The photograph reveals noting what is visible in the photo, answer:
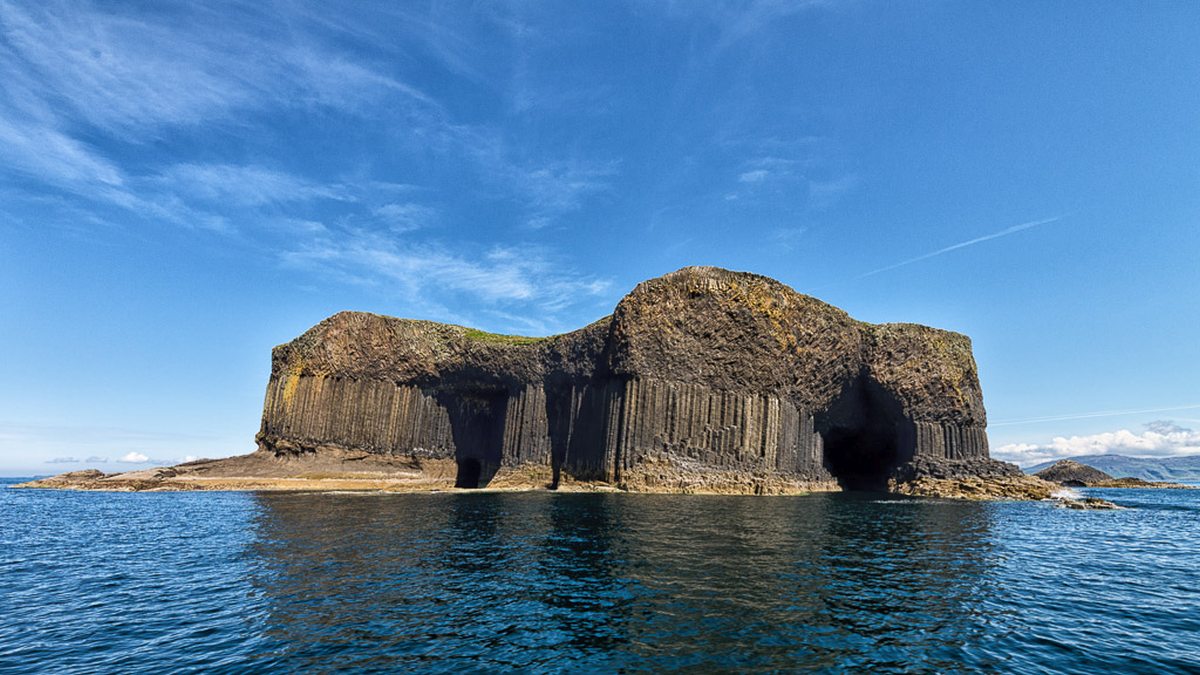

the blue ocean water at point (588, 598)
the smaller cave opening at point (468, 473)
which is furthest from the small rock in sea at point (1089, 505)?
the smaller cave opening at point (468, 473)

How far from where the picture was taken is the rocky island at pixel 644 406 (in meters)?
57.5

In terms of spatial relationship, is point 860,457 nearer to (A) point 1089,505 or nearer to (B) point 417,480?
(A) point 1089,505

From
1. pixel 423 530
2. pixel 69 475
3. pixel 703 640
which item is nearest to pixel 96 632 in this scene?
pixel 703 640

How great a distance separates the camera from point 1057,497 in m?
58.6

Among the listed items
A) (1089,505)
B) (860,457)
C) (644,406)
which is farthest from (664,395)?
(860,457)

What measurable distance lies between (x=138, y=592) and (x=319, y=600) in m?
5.71

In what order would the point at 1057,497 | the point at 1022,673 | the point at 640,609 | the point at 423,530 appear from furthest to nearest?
the point at 1057,497 < the point at 423,530 < the point at 640,609 < the point at 1022,673

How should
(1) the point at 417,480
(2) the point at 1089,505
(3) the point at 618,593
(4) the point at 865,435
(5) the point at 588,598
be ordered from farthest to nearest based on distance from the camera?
1. (4) the point at 865,435
2. (1) the point at 417,480
3. (2) the point at 1089,505
4. (3) the point at 618,593
5. (5) the point at 588,598

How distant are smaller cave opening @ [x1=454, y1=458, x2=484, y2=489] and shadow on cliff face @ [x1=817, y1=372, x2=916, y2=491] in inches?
1797

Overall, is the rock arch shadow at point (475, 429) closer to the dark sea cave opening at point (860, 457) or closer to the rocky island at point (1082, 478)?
the dark sea cave opening at point (860, 457)

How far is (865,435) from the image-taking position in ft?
246

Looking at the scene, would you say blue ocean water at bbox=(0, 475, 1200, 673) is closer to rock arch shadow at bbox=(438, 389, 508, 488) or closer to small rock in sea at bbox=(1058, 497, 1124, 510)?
small rock in sea at bbox=(1058, 497, 1124, 510)

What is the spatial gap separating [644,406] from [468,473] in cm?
3363

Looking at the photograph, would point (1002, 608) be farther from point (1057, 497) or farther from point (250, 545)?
point (1057, 497)
